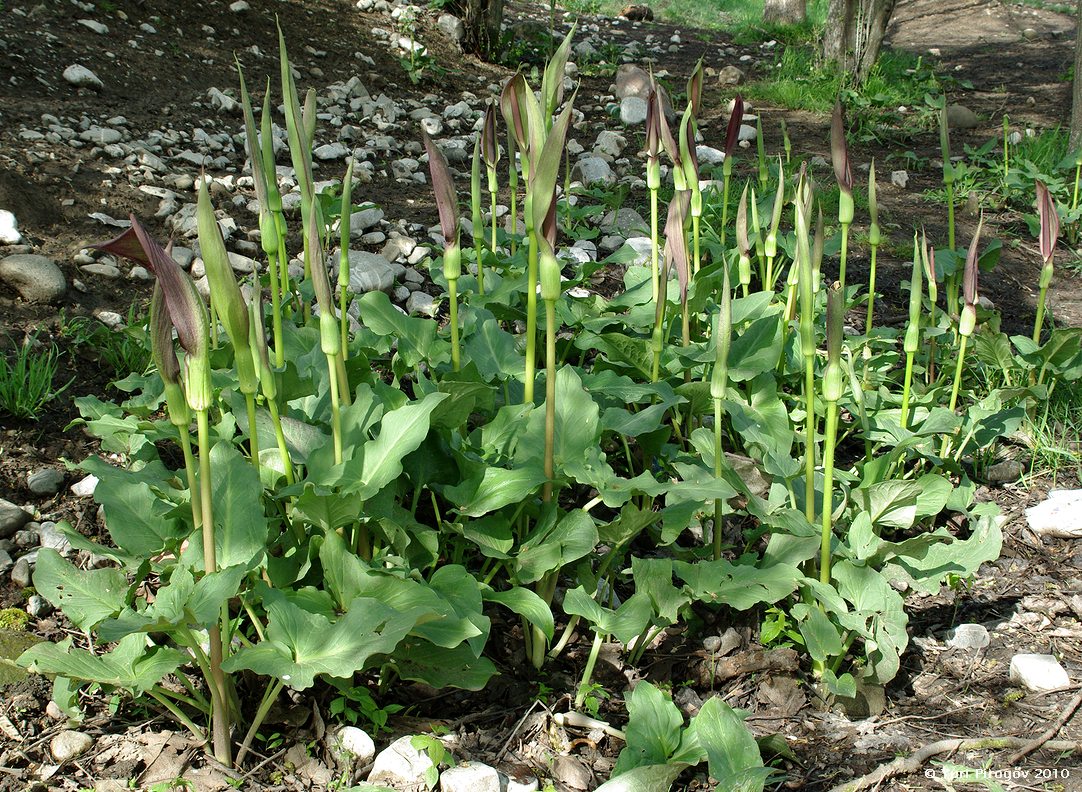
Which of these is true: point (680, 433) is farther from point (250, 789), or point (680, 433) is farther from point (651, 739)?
point (250, 789)

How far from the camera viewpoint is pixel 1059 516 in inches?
108

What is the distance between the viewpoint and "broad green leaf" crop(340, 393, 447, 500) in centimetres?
193

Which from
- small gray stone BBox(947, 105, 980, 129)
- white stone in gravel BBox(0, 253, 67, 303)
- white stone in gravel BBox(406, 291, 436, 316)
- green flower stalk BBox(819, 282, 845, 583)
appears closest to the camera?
green flower stalk BBox(819, 282, 845, 583)

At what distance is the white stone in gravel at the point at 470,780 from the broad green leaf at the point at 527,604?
0.30 m

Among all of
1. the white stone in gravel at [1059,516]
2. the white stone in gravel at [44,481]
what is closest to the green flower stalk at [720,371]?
the white stone in gravel at [1059,516]

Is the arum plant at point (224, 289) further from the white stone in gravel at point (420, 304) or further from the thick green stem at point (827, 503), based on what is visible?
the white stone in gravel at point (420, 304)

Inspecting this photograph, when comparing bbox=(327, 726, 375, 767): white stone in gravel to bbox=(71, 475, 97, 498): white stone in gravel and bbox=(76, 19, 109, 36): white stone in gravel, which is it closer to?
bbox=(71, 475, 97, 498): white stone in gravel

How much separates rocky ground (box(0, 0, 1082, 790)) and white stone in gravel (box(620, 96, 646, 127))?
52mm

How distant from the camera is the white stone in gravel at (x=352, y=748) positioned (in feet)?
6.25

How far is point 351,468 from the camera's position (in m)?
1.96

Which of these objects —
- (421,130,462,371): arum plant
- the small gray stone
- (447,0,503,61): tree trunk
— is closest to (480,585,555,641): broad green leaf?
(421,130,462,371): arum plant

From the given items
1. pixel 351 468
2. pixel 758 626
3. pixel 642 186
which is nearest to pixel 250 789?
pixel 351 468

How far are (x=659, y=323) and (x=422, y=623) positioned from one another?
42.7 inches

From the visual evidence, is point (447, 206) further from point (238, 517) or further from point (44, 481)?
point (44, 481)
